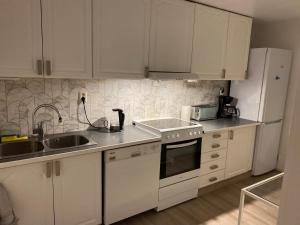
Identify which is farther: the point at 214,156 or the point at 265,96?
the point at 265,96

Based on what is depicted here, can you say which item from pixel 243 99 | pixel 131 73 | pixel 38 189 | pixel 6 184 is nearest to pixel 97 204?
pixel 38 189

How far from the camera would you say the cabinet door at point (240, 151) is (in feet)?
10.0

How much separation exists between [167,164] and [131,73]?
1.02 metres

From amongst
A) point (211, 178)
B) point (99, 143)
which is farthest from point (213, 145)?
point (99, 143)

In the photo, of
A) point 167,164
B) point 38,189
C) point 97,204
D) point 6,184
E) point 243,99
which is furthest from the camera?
point 243,99

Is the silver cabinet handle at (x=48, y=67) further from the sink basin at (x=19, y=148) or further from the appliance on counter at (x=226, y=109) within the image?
the appliance on counter at (x=226, y=109)

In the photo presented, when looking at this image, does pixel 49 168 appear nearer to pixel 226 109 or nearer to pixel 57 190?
pixel 57 190

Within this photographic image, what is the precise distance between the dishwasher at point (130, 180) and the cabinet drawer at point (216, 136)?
2.38 feet

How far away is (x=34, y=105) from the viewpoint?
2.15 meters

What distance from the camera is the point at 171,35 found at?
2.48 metres

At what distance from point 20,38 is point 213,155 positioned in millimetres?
2366

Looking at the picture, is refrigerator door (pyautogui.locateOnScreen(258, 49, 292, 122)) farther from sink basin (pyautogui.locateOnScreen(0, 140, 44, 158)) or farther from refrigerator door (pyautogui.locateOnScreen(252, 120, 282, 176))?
sink basin (pyautogui.locateOnScreen(0, 140, 44, 158))

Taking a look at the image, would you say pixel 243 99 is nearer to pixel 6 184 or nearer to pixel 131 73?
pixel 131 73

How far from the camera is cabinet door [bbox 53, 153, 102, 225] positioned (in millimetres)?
1861
